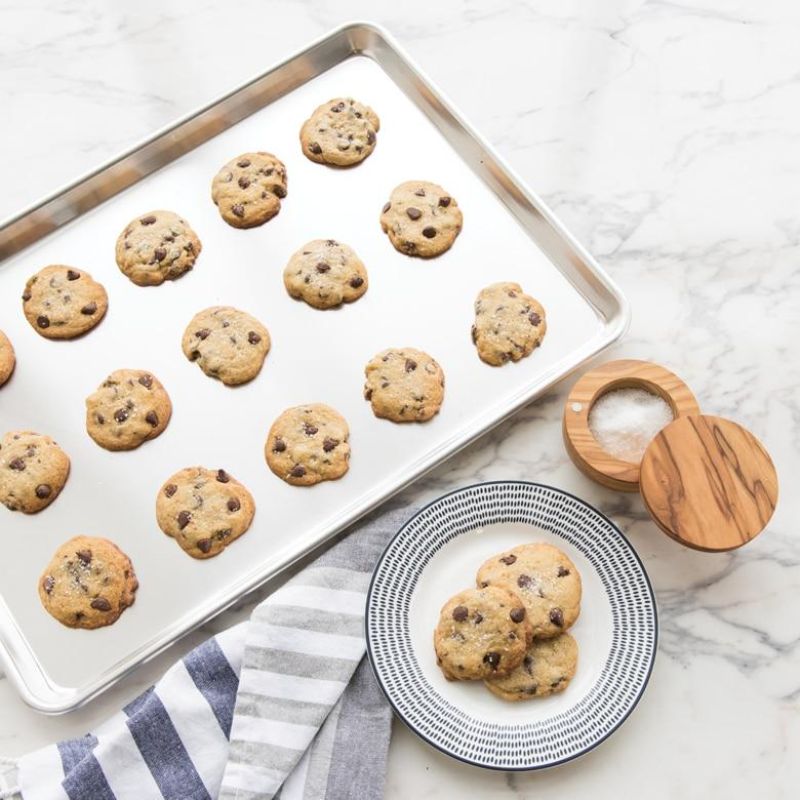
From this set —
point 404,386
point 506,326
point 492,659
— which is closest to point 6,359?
point 404,386

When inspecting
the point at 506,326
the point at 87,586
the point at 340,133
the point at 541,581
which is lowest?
the point at 541,581

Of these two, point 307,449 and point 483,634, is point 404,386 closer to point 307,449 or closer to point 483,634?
point 307,449

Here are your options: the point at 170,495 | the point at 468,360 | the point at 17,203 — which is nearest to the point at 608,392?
the point at 468,360

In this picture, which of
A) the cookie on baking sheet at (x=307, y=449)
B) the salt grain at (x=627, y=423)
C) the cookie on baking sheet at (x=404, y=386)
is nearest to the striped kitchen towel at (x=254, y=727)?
the cookie on baking sheet at (x=307, y=449)

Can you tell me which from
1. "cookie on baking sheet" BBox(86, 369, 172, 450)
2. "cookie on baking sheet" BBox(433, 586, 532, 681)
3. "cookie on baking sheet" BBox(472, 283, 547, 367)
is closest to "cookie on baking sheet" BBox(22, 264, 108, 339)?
"cookie on baking sheet" BBox(86, 369, 172, 450)

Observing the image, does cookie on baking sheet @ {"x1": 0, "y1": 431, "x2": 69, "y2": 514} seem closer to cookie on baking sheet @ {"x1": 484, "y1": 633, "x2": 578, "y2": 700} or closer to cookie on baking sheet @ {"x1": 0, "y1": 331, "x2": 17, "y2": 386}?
cookie on baking sheet @ {"x1": 0, "y1": 331, "x2": 17, "y2": 386}

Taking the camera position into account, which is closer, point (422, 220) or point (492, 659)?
point (492, 659)
